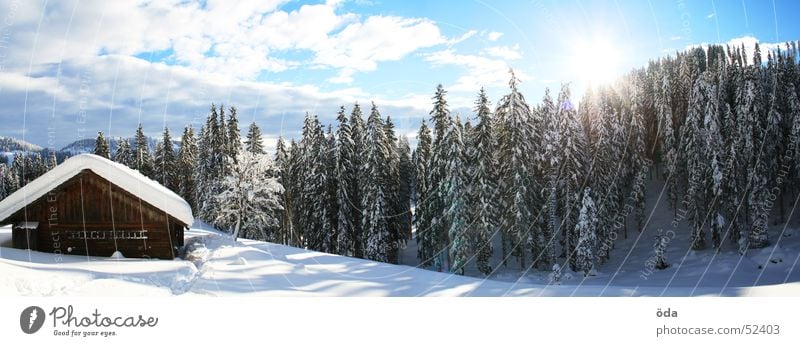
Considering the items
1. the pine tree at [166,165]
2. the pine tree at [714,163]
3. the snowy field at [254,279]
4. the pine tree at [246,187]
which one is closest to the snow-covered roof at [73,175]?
the snowy field at [254,279]

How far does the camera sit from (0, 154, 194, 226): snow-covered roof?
54.7 feet

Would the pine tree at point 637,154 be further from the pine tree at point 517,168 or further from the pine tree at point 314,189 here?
the pine tree at point 314,189

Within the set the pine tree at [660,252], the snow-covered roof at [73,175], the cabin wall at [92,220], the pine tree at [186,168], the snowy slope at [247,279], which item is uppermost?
the pine tree at [186,168]

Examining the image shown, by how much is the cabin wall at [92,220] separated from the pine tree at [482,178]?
63.9 ft

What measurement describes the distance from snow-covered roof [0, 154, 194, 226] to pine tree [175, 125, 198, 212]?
32306 millimetres

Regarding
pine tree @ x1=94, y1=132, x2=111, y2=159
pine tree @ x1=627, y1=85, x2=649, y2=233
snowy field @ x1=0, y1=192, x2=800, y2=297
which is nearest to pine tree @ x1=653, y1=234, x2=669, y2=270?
snowy field @ x1=0, y1=192, x2=800, y2=297

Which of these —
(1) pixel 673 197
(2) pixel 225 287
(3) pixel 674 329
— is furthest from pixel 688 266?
(2) pixel 225 287

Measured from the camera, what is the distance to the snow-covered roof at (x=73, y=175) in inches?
656

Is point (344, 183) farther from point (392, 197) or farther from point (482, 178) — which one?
point (482, 178)

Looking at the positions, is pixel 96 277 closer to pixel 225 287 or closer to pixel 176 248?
pixel 225 287

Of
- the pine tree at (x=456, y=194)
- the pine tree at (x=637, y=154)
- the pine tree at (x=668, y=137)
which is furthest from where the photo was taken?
the pine tree at (x=668, y=137)

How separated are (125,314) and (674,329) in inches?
357

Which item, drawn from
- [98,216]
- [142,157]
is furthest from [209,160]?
[98,216]

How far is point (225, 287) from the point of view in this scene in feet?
40.7
